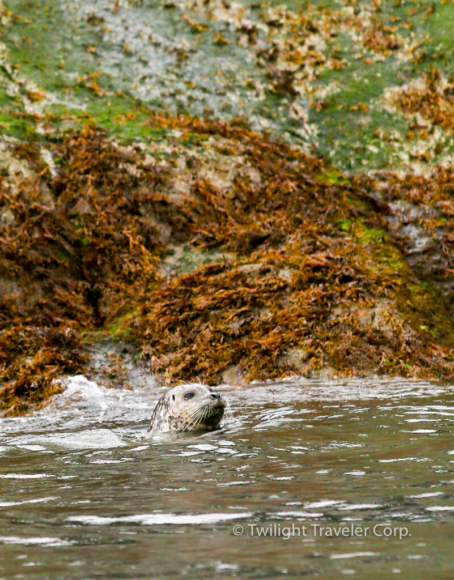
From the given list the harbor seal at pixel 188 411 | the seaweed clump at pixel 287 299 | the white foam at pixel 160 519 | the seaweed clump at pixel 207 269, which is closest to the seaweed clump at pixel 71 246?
the seaweed clump at pixel 207 269

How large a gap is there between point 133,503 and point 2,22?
18.5 metres

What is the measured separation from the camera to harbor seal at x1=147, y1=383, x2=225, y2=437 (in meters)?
8.00

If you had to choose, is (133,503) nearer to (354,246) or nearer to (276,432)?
(276,432)

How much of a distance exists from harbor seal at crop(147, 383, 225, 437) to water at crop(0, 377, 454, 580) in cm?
24

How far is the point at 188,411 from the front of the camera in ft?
26.7

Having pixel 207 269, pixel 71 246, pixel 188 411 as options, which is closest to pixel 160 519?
pixel 188 411

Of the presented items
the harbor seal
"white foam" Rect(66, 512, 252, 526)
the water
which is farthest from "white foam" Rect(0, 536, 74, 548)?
the harbor seal

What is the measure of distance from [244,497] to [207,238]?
35.2ft

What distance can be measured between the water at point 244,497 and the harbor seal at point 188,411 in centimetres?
24

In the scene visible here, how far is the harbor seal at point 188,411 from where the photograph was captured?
8.00 m

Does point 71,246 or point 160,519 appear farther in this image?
point 71,246

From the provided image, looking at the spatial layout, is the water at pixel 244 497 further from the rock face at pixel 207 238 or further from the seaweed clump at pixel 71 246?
the seaweed clump at pixel 71 246

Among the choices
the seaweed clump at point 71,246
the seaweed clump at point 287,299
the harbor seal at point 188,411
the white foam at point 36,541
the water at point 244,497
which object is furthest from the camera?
the seaweed clump at point 71,246

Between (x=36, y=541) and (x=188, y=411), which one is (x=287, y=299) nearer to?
(x=188, y=411)
